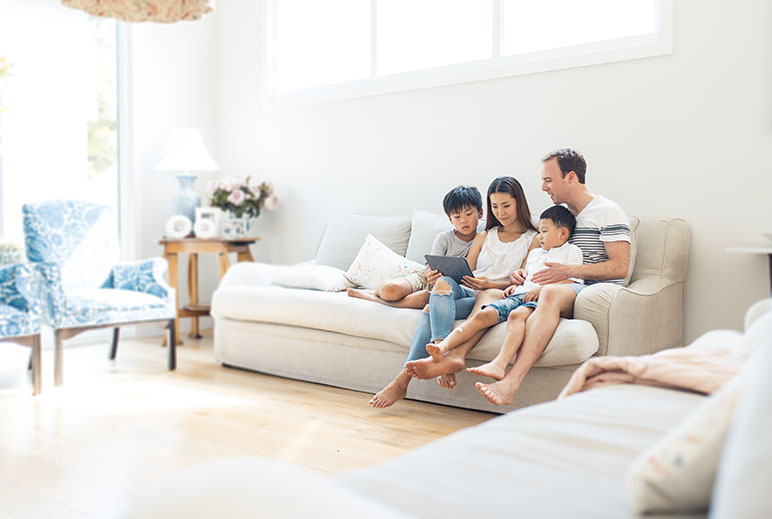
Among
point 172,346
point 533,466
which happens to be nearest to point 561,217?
point 533,466

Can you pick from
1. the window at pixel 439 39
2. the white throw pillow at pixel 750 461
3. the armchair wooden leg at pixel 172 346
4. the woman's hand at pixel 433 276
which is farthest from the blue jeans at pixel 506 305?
the white throw pillow at pixel 750 461

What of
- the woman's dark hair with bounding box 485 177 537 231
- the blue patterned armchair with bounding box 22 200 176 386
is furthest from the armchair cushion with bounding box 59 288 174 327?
the woman's dark hair with bounding box 485 177 537 231

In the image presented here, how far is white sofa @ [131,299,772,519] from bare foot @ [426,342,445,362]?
1.44 metres

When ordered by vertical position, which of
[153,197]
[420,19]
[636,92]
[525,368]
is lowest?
[525,368]

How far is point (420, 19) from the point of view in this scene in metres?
4.55

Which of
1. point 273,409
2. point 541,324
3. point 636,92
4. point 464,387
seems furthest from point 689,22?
point 273,409

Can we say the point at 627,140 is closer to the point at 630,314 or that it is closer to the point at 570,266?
the point at 570,266

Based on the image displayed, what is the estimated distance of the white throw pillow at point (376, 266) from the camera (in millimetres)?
3791

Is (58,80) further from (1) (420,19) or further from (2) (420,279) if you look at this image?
(2) (420,279)

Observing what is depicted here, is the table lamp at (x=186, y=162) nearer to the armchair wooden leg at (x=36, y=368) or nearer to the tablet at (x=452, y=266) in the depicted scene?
the armchair wooden leg at (x=36, y=368)

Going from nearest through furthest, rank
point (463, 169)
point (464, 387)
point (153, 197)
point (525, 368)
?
1. point (525, 368)
2. point (464, 387)
3. point (463, 169)
4. point (153, 197)

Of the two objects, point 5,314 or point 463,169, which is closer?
point 5,314

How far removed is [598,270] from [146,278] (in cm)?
260

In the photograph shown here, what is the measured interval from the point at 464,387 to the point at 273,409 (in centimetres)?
89
